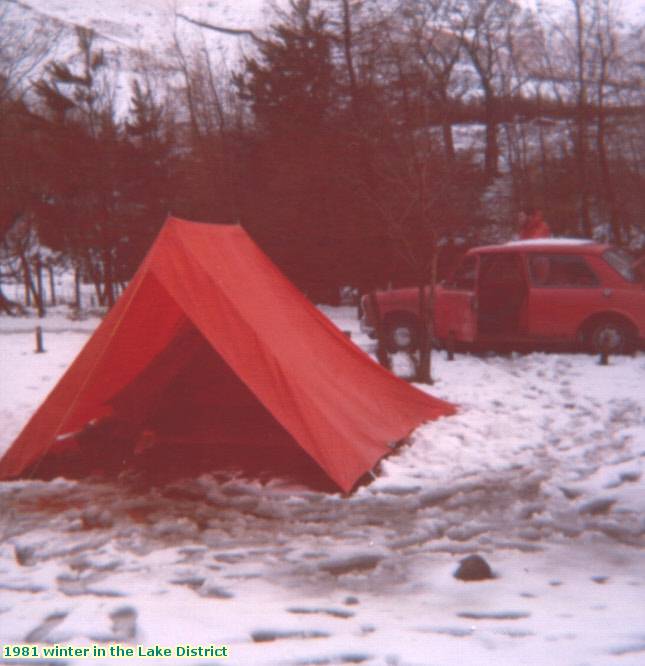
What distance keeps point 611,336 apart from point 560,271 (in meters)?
1.14

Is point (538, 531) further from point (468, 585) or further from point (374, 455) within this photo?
point (374, 455)

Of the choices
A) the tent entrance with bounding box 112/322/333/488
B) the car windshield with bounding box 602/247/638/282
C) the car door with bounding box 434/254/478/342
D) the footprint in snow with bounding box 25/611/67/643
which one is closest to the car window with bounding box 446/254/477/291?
the car door with bounding box 434/254/478/342

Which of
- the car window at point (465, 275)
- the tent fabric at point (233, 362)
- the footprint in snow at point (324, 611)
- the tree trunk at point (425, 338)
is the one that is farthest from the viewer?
the car window at point (465, 275)

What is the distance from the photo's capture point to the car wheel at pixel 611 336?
37.5 feet

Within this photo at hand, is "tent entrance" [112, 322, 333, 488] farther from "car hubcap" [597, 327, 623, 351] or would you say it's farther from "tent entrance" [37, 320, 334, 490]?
"car hubcap" [597, 327, 623, 351]

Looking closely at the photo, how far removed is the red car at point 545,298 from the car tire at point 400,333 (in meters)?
0.18

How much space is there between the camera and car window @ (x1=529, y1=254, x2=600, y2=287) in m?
11.6

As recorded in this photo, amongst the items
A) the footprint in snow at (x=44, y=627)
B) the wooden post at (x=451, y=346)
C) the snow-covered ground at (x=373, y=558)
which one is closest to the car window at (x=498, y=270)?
the wooden post at (x=451, y=346)

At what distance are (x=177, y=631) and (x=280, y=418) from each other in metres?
2.50

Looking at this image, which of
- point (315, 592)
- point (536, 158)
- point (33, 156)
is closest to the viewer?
point (315, 592)

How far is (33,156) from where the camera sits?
26.0 m

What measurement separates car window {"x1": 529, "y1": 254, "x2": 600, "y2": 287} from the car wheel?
615 mm

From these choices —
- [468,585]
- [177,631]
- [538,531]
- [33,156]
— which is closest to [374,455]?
[538,531]

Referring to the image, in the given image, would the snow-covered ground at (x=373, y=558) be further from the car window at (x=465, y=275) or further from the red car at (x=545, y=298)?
the car window at (x=465, y=275)
